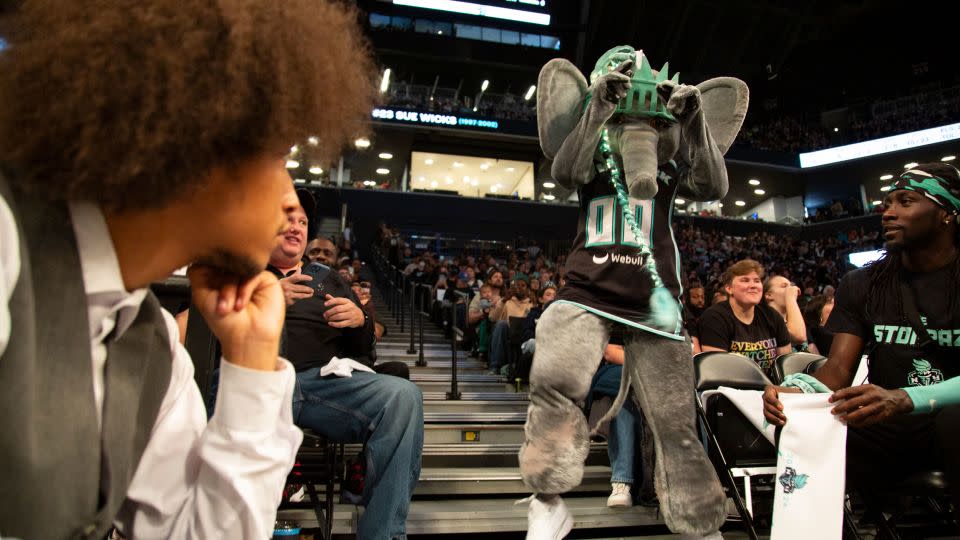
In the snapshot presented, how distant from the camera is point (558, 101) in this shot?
2666 mm

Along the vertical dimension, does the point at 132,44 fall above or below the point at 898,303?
above

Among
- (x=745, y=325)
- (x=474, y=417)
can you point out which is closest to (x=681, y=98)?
(x=745, y=325)

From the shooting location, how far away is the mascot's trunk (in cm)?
231

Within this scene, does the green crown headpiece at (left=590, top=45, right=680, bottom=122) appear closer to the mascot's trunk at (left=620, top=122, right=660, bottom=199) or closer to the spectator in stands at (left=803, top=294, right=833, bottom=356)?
the mascot's trunk at (left=620, top=122, right=660, bottom=199)

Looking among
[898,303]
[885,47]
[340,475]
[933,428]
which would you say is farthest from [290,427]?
[885,47]

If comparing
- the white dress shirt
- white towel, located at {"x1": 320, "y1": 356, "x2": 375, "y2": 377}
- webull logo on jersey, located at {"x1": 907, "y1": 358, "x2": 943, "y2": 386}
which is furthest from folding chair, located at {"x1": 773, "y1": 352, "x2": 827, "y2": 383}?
the white dress shirt

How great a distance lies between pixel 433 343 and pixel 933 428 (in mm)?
5947

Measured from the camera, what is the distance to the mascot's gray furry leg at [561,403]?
2.27 meters

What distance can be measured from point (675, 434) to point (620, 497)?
3.76ft

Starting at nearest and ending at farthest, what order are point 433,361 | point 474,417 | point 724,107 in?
point 724,107 → point 474,417 → point 433,361

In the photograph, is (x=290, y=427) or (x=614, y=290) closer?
(x=290, y=427)

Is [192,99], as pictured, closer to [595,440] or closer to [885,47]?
[595,440]

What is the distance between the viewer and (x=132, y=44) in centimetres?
78

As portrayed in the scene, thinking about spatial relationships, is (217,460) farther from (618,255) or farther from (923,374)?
(923,374)
